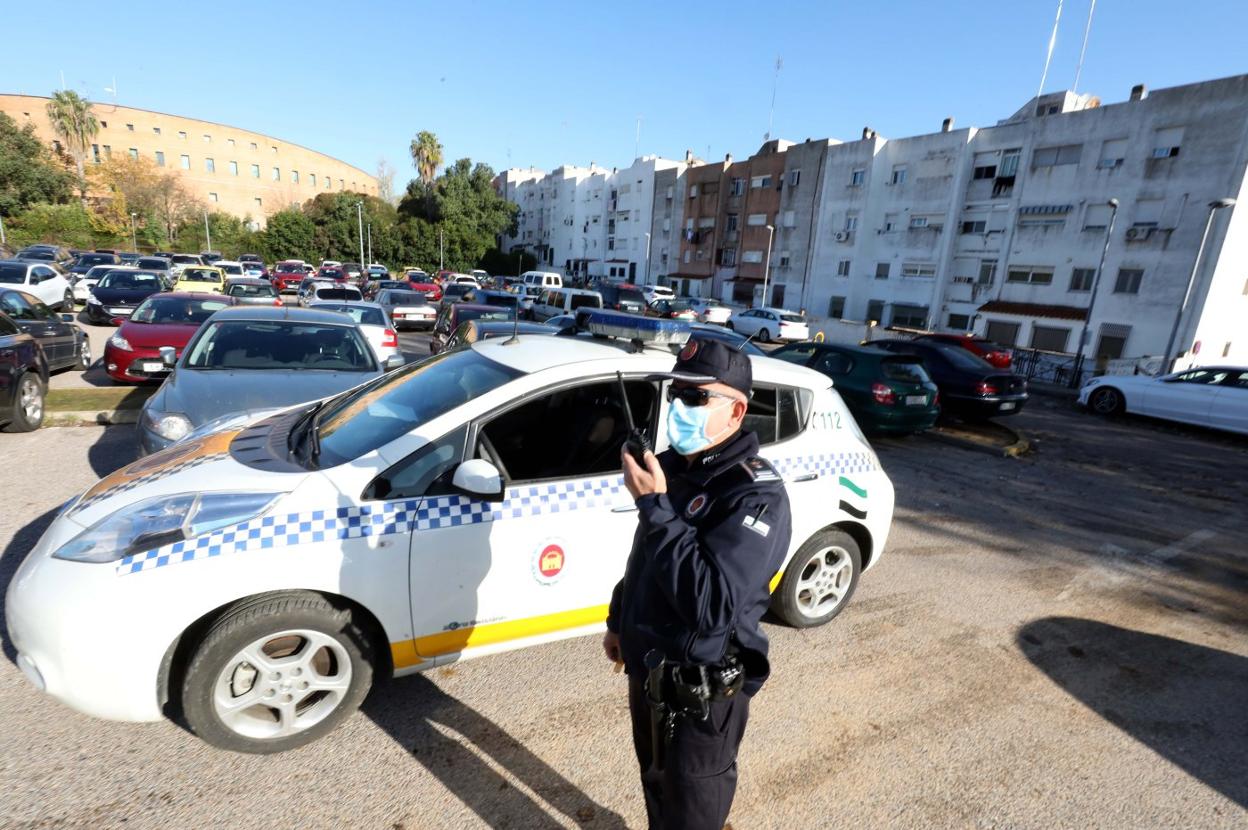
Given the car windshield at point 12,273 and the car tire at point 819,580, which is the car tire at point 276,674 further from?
the car windshield at point 12,273

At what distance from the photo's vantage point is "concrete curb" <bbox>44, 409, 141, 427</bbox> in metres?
7.04

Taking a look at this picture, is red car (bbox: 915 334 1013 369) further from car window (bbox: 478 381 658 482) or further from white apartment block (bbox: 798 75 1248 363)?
white apartment block (bbox: 798 75 1248 363)

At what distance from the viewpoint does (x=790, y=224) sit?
44.1m

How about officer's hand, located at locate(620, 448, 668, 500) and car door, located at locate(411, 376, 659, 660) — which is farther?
car door, located at locate(411, 376, 659, 660)

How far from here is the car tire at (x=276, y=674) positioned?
94.2 inches

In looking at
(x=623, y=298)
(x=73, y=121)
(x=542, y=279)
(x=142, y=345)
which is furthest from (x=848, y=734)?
(x=73, y=121)

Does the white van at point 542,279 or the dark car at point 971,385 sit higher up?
the white van at point 542,279

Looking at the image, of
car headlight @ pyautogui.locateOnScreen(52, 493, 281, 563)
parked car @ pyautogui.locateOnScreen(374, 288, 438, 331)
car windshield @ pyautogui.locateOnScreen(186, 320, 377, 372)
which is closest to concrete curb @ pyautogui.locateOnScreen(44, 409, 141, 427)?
car windshield @ pyautogui.locateOnScreen(186, 320, 377, 372)

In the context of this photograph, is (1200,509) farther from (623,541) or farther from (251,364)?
(251,364)

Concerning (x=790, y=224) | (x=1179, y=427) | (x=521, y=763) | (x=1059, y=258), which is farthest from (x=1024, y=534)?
(x=790, y=224)

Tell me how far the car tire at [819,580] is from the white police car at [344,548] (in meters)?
0.76

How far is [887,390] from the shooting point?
8.70 meters

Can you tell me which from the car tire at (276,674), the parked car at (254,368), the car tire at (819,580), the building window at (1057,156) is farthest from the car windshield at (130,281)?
the building window at (1057,156)

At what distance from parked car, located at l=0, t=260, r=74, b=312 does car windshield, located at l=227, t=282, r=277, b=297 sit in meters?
4.19
